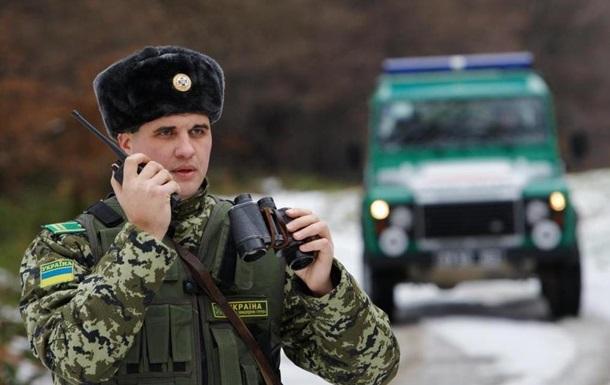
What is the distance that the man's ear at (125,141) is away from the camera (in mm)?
2876

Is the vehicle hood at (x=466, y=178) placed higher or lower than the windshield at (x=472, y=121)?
lower

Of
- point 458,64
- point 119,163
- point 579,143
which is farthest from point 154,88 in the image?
point 579,143

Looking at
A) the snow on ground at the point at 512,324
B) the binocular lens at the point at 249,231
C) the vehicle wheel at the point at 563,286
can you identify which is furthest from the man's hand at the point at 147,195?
the vehicle wheel at the point at 563,286

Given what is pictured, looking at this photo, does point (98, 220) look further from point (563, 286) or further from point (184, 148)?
point (563, 286)

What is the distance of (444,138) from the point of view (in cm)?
1214

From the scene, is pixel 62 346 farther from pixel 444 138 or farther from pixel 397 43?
pixel 397 43

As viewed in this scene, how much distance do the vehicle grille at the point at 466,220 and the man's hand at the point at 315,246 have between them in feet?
28.4

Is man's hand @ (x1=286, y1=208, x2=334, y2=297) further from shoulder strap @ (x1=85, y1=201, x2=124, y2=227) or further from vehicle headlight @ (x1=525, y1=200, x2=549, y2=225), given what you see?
vehicle headlight @ (x1=525, y1=200, x2=549, y2=225)

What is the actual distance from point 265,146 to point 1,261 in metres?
31.0

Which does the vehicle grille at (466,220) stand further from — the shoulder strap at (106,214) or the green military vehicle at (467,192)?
the shoulder strap at (106,214)

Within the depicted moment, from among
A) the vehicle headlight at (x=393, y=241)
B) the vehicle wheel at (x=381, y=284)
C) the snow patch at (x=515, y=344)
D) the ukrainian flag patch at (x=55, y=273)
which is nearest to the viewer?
the ukrainian flag patch at (x=55, y=273)

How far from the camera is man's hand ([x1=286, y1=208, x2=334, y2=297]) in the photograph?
264 centimetres

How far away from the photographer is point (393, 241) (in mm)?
11312

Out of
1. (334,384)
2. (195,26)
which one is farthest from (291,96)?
(334,384)
